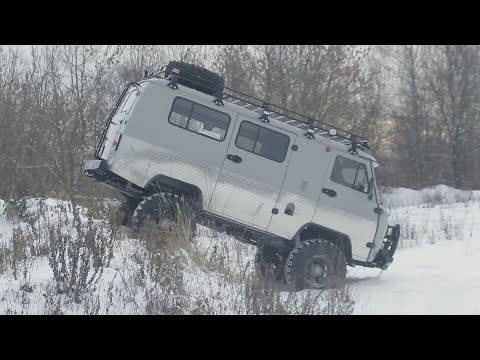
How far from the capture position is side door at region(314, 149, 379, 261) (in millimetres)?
10594

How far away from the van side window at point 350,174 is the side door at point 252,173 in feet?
2.84

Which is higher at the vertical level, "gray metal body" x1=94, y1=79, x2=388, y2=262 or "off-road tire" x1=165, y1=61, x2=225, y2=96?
"off-road tire" x1=165, y1=61, x2=225, y2=96

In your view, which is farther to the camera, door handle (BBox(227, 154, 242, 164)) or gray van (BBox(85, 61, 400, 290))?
door handle (BBox(227, 154, 242, 164))

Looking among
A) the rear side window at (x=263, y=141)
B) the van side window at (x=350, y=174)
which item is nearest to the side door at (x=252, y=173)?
the rear side window at (x=263, y=141)

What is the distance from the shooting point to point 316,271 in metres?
10.2

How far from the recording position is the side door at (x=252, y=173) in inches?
405

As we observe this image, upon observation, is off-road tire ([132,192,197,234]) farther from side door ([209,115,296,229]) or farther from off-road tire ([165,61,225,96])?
off-road tire ([165,61,225,96])

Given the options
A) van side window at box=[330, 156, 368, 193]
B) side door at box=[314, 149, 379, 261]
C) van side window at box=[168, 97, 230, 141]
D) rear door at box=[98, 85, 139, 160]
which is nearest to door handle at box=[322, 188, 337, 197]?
side door at box=[314, 149, 379, 261]

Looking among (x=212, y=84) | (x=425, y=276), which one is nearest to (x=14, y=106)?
(x=212, y=84)

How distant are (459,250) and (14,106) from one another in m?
12.5

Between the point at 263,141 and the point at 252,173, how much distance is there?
0.54 metres

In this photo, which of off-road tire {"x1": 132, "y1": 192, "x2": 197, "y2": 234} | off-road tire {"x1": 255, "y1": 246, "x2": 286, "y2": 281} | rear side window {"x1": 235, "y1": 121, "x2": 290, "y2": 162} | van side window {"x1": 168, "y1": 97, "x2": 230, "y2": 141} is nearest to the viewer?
off-road tire {"x1": 132, "y1": 192, "x2": 197, "y2": 234}

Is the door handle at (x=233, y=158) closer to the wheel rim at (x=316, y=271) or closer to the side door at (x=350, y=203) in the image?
the side door at (x=350, y=203)

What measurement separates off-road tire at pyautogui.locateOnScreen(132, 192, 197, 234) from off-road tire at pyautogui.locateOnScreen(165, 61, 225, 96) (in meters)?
1.88
